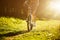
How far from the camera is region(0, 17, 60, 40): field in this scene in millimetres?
3873

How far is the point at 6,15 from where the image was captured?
13.3 feet

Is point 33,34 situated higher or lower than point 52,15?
lower

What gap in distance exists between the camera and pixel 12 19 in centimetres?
406

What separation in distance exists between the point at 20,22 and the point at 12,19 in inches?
6.0

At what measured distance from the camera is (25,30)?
13.0 ft

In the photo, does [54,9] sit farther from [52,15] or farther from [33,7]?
[33,7]

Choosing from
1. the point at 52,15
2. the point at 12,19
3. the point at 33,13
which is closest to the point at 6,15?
the point at 12,19

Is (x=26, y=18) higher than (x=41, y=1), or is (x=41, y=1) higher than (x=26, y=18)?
(x=41, y=1)

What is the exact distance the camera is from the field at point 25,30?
152 inches

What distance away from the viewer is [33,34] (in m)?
3.92

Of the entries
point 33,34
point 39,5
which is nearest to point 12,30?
point 33,34

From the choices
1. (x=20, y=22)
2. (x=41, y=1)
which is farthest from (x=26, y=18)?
(x=41, y=1)

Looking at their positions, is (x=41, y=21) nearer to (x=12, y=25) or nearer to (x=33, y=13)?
(x=33, y=13)

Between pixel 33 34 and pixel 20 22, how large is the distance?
320 mm
